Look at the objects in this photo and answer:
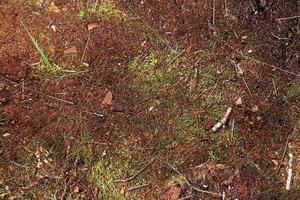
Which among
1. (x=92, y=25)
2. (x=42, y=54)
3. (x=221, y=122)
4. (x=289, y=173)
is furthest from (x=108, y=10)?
(x=289, y=173)

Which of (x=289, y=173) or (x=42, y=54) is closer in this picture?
(x=42, y=54)

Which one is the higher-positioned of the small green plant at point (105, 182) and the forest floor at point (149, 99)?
the forest floor at point (149, 99)

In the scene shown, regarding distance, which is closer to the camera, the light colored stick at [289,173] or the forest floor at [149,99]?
the forest floor at [149,99]

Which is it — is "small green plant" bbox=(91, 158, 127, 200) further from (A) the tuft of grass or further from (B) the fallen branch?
(A) the tuft of grass

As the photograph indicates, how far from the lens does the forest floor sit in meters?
2.82

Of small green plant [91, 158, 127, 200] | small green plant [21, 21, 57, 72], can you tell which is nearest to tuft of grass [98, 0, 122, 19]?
small green plant [21, 21, 57, 72]

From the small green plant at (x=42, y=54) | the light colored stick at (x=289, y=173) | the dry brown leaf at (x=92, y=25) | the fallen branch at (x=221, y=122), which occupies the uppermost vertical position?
the dry brown leaf at (x=92, y=25)

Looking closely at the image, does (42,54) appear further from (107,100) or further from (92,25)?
(107,100)

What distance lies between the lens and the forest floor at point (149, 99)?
2.82 m

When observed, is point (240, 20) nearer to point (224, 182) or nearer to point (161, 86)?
point (161, 86)

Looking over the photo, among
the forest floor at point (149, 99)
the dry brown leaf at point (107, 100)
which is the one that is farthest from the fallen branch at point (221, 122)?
the dry brown leaf at point (107, 100)

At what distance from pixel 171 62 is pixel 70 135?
80cm

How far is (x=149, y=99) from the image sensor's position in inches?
115

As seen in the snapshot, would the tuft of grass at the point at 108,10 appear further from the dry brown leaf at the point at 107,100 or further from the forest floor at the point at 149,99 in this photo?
the dry brown leaf at the point at 107,100
